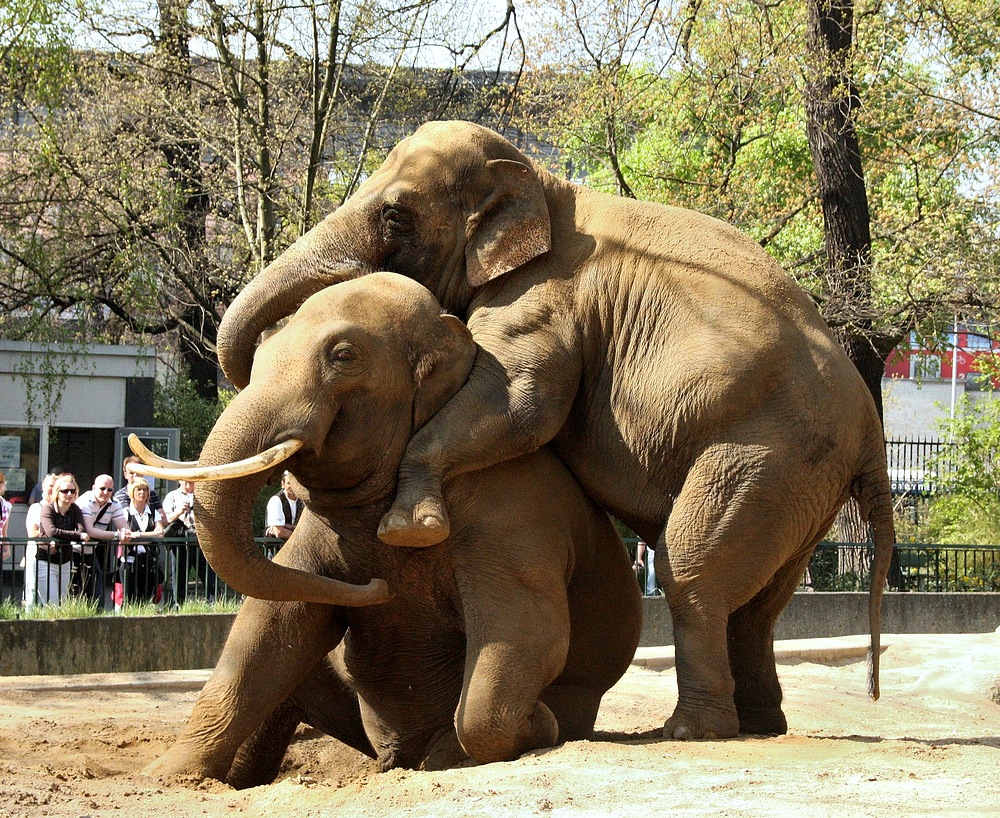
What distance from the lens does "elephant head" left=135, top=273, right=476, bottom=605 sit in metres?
5.84

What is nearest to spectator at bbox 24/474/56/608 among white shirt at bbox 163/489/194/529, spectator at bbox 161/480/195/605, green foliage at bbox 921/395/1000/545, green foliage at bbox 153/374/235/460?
spectator at bbox 161/480/195/605

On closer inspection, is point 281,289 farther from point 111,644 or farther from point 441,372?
point 111,644

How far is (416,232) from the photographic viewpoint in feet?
22.1

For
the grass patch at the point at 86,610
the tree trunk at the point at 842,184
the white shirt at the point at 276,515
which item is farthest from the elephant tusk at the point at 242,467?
the tree trunk at the point at 842,184

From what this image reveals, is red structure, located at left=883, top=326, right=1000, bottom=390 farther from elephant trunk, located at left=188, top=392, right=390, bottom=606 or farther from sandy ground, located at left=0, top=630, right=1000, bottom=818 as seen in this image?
elephant trunk, located at left=188, top=392, right=390, bottom=606

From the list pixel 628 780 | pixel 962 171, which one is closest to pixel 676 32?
pixel 962 171

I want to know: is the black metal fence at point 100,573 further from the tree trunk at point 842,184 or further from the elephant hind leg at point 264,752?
the tree trunk at point 842,184

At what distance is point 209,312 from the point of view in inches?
733

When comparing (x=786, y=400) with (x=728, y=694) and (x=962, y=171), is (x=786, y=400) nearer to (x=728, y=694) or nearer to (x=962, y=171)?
(x=728, y=694)

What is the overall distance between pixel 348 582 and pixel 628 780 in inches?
72.0

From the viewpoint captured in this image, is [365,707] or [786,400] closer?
[786,400]

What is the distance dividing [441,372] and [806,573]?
12.2 m

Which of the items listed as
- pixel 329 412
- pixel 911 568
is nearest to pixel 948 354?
pixel 911 568

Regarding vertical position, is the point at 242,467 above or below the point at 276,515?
above
